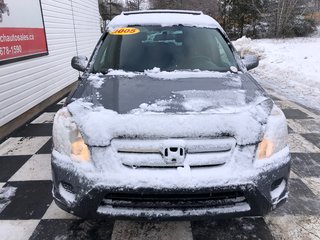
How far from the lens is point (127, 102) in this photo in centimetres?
242

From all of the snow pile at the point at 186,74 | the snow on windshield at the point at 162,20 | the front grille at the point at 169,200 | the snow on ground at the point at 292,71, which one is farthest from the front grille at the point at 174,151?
the snow on ground at the point at 292,71

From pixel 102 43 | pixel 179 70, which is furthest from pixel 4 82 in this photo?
pixel 179 70

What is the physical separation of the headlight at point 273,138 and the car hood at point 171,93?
0.21 metres

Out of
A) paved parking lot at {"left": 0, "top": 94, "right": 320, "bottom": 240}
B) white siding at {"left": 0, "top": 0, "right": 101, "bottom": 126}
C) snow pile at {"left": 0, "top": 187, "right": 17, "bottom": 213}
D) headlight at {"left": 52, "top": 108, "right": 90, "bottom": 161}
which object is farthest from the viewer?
white siding at {"left": 0, "top": 0, "right": 101, "bottom": 126}

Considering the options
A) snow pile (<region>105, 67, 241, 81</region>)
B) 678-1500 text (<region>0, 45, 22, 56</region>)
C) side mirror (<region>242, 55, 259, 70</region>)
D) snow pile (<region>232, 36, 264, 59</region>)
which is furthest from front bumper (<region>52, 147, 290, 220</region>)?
snow pile (<region>232, 36, 264, 59</region>)

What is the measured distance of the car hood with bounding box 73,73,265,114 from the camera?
2.34m

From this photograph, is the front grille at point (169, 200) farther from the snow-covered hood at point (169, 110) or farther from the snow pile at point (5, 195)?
the snow pile at point (5, 195)

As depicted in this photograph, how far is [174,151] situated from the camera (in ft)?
6.88

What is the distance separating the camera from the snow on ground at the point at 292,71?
749cm

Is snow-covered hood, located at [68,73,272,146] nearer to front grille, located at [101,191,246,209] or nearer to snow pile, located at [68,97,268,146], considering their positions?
snow pile, located at [68,97,268,146]

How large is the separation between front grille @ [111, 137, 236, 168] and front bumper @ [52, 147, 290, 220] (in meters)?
0.12

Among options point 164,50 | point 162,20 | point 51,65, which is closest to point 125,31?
point 162,20

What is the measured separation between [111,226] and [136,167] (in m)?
0.76

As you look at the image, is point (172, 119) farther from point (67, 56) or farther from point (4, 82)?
point (67, 56)
